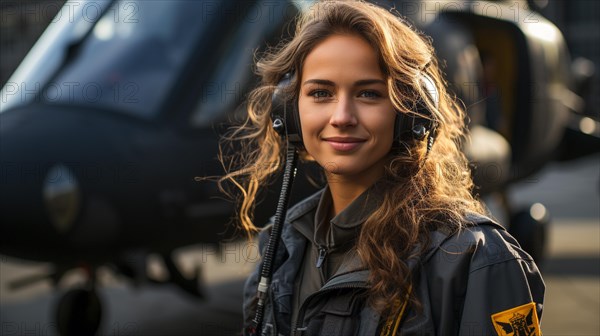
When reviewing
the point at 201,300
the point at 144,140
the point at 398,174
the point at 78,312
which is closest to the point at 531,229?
the point at 201,300

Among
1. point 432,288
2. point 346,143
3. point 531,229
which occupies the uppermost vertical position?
point 346,143

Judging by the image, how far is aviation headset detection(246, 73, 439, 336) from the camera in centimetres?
185

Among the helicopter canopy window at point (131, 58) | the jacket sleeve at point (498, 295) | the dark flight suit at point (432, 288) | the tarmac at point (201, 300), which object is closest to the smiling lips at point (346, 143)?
the dark flight suit at point (432, 288)

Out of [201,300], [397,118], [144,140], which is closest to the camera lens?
[397,118]

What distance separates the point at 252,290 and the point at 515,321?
2.42 ft

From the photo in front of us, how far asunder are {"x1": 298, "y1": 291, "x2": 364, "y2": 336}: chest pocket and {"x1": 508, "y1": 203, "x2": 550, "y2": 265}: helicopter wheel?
6.16m

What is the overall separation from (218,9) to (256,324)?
323 cm

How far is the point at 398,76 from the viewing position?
1.81 m

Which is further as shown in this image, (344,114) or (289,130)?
(289,130)

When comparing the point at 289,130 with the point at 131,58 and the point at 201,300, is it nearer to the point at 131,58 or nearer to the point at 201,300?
the point at 131,58

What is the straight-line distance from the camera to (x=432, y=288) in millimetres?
1656

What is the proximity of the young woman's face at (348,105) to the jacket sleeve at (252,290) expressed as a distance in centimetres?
38

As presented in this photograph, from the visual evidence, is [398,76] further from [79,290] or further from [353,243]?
[79,290]

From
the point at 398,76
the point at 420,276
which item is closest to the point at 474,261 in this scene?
the point at 420,276
